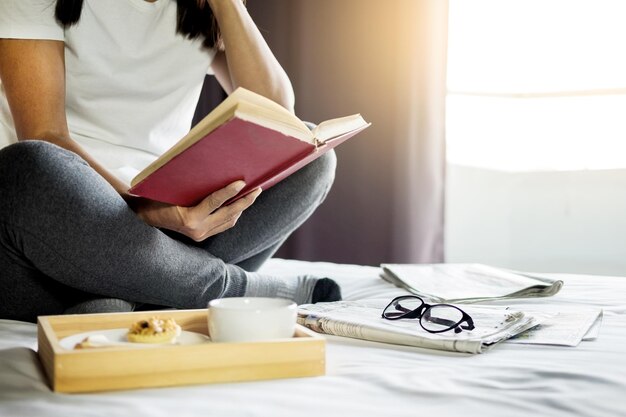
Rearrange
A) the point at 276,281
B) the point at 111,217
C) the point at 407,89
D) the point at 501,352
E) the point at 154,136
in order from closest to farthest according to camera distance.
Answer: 1. the point at 501,352
2. the point at 111,217
3. the point at 276,281
4. the point at 154,136
5. the point at 407,89

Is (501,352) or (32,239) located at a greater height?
(32,239)

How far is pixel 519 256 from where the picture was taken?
2.73 m

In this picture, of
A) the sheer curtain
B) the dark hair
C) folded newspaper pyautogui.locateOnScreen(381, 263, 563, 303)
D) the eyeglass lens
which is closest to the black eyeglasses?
the eyeglass lens

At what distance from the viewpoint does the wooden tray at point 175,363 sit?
2.52ft

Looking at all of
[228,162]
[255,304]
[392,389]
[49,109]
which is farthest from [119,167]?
[392,389]

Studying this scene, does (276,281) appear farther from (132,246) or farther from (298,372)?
(298,372)

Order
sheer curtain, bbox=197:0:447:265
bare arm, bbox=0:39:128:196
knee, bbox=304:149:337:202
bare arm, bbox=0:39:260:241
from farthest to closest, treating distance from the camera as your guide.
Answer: sheer curtain, bbox=197:0:447:265 < knee, bbox=304:149:337:202 < bare arm, bbox=0:39:128:196 < bare arm, bbox=0:39:260:241

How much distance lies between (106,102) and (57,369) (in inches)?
31.6

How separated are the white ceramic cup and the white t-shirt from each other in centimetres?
58

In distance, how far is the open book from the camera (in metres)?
0.87

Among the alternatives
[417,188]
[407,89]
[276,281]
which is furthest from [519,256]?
[276,281]

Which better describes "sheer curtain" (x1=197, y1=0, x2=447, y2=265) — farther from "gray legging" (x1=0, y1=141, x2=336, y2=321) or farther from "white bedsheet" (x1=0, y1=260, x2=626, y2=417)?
"white bedsheet" (x1=0, y1=260, x2=626, y2=417)

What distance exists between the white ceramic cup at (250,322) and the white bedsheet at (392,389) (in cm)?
5

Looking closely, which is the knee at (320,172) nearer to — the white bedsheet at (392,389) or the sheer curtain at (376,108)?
the white bedsheet at (392,389)
